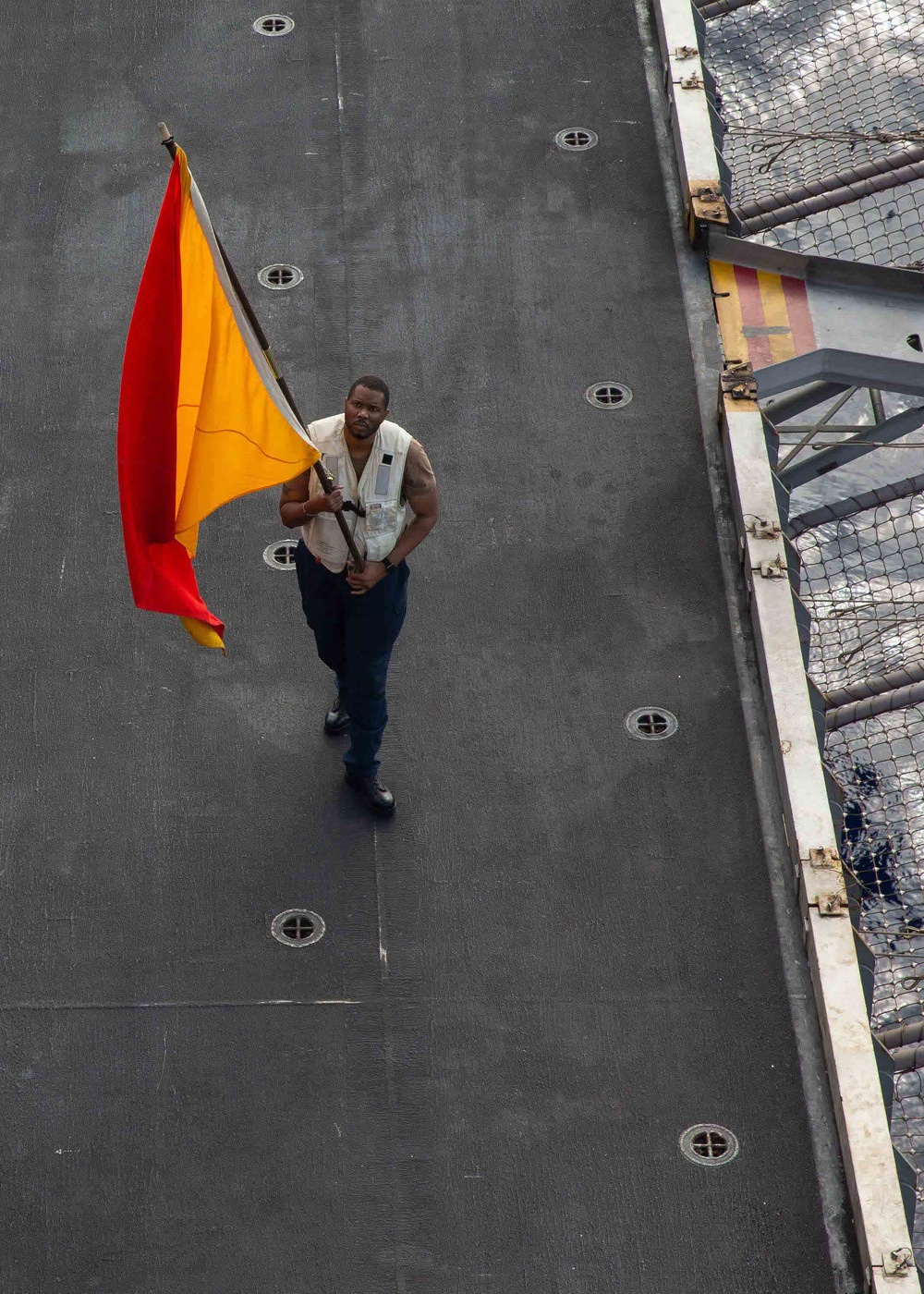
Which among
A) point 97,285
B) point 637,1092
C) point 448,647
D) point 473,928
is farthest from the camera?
point 97,285

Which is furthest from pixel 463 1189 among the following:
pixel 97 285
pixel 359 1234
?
pixel 97 285

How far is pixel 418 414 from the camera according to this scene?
8625 mm

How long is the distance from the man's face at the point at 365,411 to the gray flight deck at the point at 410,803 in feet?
5.05

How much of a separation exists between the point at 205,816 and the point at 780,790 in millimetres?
2219

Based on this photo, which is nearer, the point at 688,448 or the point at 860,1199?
the point at 860,1199

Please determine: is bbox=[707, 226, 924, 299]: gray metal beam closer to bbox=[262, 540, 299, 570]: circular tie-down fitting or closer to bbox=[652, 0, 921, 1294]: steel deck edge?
bbox=[652, 0, 921, 1294]: steel deck edge

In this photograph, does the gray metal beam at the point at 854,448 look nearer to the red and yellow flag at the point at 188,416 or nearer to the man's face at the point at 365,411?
the man's face at the point at 365,411

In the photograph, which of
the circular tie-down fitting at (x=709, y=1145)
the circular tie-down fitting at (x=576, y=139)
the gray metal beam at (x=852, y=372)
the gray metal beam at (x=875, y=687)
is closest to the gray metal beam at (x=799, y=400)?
the gray metal beam at (x=852, y=372)

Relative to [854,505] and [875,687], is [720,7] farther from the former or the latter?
[875,687]

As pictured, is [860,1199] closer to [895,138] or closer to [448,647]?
[448,647]

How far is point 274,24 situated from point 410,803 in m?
5.46

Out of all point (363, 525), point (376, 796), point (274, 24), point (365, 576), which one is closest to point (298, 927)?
point (376, 796)

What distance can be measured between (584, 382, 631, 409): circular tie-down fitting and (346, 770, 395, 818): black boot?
2.38 metres

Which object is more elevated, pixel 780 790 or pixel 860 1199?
pixel 780 790
